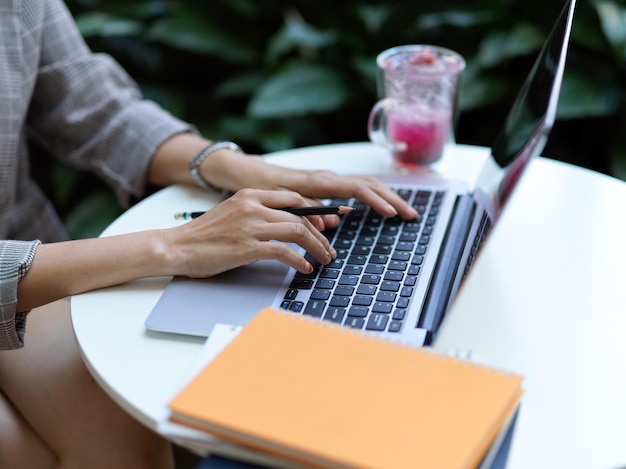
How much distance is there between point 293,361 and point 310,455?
0.34 ft

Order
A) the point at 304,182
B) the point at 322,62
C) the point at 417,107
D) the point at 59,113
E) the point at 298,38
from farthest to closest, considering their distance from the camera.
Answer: the point at 322,62 < the point at 298,38 < the point at 59,113 < the point at 417,107 < the point at 304,182

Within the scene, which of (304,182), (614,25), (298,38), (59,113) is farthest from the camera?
(298,38)

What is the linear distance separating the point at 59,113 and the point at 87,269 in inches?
18.2

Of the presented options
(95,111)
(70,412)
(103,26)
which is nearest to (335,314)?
(70,412)

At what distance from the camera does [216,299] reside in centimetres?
78

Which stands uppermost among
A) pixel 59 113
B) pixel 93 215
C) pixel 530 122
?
pixel 530 122

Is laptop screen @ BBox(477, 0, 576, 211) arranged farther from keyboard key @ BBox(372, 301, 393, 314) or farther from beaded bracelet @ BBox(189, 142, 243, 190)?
beaded bracelet @ BBox(189, 142, 243, 190)

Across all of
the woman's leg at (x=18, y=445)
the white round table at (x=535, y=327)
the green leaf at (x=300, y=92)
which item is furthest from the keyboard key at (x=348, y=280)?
the green leaf at (x=300, y=92)

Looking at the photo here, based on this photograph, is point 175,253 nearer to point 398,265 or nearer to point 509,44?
point 398,265

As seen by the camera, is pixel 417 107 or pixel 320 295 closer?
pixel 320 295

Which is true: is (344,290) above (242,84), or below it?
above

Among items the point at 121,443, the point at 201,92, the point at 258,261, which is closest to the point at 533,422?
the point at 258,261

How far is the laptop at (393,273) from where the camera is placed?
2.37 feet

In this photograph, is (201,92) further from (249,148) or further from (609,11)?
(609,11)
